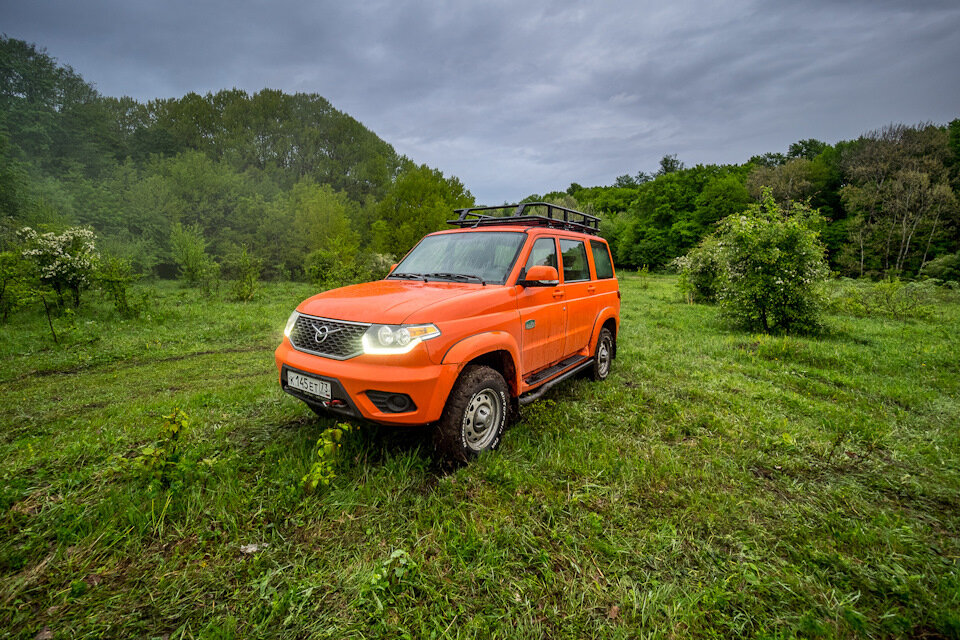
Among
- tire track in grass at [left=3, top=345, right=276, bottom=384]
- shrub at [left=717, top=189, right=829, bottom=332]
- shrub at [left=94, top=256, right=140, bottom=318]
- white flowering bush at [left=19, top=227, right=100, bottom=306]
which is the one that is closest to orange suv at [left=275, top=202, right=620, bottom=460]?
tire track in grass at [left=3, top=345, right=276, bottom=384]

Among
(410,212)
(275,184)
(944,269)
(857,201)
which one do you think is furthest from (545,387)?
(857,201)

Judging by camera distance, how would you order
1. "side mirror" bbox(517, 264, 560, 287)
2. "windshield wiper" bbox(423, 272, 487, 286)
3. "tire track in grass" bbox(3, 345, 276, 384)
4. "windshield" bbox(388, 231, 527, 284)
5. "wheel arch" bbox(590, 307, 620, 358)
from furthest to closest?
"tire track in grass" bbox(3, 345, 276, 384)
"wheel arch" bbox(590, 307, 620, 358)
"windshield" bbox(388, 231, 527, 284)
"windshield wiper" bbox(423, 272, 487, 286)
"side mirror" bbox(517, 264, 560, 287)

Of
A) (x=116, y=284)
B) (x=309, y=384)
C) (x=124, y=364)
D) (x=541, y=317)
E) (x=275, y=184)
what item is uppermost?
(x=275, y=184)

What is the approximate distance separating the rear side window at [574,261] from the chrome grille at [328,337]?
249 centimetres

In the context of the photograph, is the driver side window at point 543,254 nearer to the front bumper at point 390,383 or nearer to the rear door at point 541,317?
the rear door at point 541,317

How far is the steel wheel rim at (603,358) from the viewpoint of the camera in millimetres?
5484

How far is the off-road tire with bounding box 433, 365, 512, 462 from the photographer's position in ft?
9.38

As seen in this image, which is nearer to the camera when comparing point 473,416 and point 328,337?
point 328,337

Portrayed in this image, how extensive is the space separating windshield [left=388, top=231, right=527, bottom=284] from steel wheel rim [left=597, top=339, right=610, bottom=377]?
7.82 ft

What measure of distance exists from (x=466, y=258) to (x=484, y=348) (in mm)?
1263

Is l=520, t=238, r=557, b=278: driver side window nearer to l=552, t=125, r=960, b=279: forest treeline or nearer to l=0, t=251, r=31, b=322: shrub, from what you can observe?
l=0, t=251, r=31, b=322: shrub

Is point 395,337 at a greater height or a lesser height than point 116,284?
lesser

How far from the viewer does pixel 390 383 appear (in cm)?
260

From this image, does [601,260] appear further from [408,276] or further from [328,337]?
[328,337]
